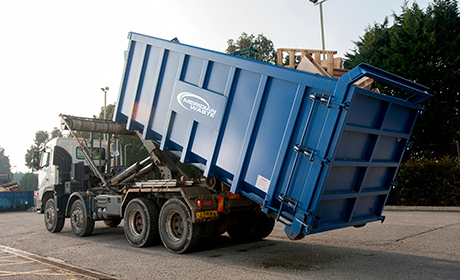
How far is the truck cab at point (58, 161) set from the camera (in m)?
11.0

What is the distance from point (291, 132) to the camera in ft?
17.9

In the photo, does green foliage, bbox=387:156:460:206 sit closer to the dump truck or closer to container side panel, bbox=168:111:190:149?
the dump truck

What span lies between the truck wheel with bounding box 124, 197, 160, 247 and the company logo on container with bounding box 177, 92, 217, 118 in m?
2.27

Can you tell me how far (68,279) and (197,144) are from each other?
9.79ft

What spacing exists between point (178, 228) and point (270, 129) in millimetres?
2923

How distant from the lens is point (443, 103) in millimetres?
18141

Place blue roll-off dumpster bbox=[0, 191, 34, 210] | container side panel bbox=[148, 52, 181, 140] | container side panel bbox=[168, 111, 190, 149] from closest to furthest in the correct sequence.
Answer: container side panel bbox=[168, 111, 190, 149], container side panel bbox=[148, 52, 181, 140], blue roll-off dumpster bbox=[0, 191, 34, 210]

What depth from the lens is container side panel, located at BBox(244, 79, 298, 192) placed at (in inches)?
223

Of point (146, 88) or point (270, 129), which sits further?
point (146, 88)

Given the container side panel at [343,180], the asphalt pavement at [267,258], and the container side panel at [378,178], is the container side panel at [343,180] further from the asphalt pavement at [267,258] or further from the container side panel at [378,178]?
the asphalt pavement at [267,258]

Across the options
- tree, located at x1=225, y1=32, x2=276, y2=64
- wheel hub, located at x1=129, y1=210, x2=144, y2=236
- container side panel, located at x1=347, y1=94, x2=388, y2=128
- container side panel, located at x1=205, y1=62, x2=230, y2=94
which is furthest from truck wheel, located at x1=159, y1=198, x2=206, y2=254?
tree, located at x1=225, y1=32, x2=276, y2=64

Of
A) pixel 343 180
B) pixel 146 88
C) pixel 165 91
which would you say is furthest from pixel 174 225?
pixel 343 180

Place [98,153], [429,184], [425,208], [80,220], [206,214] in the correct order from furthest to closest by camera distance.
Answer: [429,184] < [425,208] < [98,153] < [80,220] < [206,214]

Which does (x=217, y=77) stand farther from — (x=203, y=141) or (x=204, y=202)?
(x=204, y=202)
